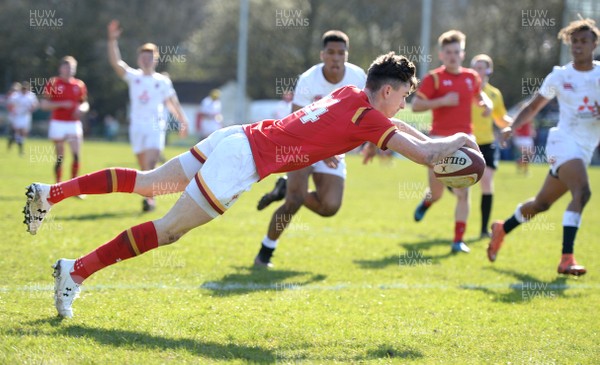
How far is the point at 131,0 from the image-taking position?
59500mm

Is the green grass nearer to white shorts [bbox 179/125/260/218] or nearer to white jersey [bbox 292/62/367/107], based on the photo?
white shorts [bbox 179/125/260/218]

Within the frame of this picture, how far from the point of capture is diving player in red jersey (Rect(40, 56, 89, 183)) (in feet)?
46.1

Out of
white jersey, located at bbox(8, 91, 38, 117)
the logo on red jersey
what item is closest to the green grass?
the logo on red jersey

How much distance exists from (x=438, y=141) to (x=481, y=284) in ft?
8.74

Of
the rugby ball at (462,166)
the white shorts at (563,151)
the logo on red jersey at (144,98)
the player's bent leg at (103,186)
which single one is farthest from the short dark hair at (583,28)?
the logo on red jersey at (144,98)

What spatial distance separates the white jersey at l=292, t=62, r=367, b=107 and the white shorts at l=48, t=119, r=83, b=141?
7510 mm

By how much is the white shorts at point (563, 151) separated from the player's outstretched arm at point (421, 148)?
123 inches

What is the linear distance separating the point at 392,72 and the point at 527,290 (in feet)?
9.75

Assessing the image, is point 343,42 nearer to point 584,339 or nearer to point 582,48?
point 582,48

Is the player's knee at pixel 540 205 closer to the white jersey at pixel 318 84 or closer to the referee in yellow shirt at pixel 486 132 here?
the white jersey at pixel 318 84

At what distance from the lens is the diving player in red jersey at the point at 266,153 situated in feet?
16.9

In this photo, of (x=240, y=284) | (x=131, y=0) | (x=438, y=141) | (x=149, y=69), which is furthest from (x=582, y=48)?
(x=131, y=0)

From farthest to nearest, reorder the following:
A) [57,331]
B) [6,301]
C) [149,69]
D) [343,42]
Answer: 1. [149,69]
2. [343,42]
3. [6,301]
4. [57,331]

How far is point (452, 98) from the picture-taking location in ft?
30.9
